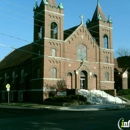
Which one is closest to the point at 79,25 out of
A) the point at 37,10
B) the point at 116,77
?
the point at 37,10

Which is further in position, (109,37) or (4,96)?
(4,96)

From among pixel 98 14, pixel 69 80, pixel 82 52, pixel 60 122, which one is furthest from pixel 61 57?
pixel 60 122

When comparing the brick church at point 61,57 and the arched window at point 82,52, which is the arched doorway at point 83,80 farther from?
the arched window at point 82,52

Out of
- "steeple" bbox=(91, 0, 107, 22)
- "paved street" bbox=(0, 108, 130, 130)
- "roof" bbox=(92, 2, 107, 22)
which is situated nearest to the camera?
"paved street" bbox=(0, 108, 130, 130)

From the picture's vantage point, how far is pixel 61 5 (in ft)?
146

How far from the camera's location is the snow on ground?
40.3 meters

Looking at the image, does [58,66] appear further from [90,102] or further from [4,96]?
[4,96]

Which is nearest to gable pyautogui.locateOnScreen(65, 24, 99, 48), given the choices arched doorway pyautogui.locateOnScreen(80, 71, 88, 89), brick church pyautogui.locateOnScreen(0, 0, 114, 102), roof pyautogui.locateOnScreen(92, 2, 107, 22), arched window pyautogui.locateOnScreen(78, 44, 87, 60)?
brick church pyautogui.locateOnScreen(0, 0, 114, 102)

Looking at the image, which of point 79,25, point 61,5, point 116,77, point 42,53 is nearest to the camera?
point 42,53

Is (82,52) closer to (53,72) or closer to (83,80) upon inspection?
(83,80)

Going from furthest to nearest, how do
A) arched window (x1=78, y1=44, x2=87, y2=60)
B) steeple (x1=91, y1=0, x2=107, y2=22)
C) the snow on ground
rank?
steeple (x1=91, y1=0, x2=107, y2=22) → arched window (x1=78, y1=44, x2=87, y2=60) → the snow on ground

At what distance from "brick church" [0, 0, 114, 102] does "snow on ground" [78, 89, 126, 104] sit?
8.35 feet

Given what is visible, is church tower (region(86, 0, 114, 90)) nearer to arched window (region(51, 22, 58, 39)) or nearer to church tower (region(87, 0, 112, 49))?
church tower (region(87, 0, 112, 49))

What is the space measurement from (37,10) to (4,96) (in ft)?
67.6
